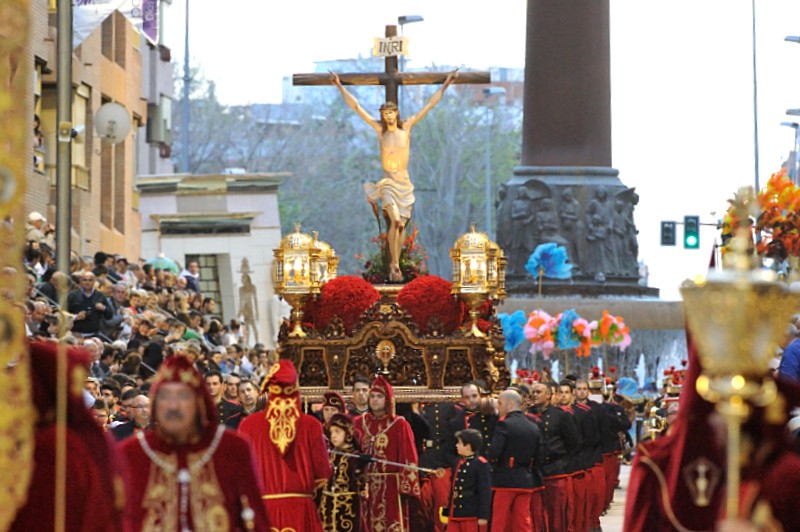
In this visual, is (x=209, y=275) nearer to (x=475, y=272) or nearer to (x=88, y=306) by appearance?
(x=88, y=306)

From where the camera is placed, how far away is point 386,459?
18203 mm

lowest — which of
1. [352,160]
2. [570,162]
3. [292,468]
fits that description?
[292,468]

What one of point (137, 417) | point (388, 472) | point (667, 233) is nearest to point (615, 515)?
point (388, 472)

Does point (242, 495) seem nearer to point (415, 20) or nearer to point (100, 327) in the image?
point (100, 327)

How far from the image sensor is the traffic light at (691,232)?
4031 centimetres

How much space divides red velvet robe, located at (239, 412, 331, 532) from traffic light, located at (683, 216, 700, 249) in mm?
25517

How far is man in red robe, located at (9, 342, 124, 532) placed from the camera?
27.7ft

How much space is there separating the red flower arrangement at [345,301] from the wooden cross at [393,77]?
247 cm

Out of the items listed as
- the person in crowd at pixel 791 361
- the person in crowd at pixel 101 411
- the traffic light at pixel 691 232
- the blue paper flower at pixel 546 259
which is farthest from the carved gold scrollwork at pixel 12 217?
the traffic light at pixel 691 232

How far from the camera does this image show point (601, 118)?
4200 centimetres

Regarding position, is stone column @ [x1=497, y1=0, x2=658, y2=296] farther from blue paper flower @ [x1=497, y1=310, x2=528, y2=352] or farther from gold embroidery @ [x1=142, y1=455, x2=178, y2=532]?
gold embroidery @ [x1=142, y1=455, x2=178, y2=532]

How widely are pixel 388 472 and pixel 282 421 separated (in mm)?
3170

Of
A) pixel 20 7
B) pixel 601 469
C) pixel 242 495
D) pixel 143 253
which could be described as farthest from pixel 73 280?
pixel 143 253

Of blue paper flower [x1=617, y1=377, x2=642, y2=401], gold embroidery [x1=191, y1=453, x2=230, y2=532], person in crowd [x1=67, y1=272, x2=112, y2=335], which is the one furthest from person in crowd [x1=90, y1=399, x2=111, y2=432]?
blue paper flower [x1=617, y1=377, x2=642, y2=401]
